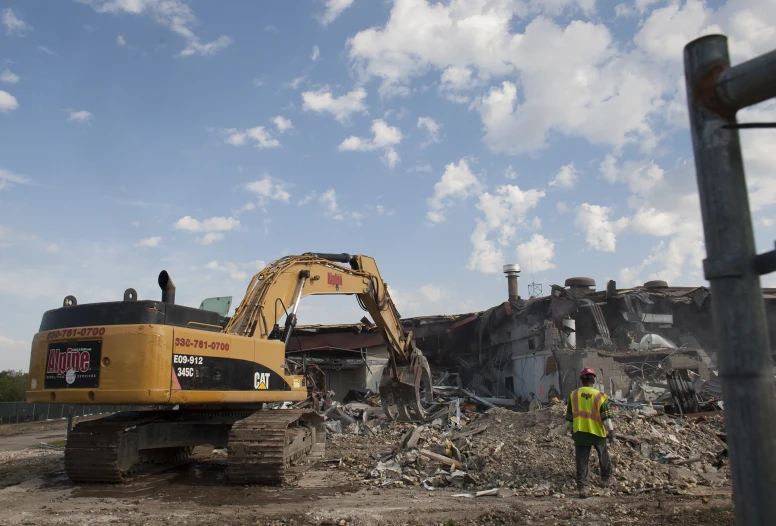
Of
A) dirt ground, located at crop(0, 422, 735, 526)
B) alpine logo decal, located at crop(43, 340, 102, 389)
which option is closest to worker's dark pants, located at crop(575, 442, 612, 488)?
dirt ground, located at crop(0, 422, 735, 526)

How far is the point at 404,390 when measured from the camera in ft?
44.9

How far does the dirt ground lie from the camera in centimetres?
641

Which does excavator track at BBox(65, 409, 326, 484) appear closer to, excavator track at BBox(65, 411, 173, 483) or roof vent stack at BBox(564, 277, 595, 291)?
excavator track at BBox(65, 411, 173, 483)

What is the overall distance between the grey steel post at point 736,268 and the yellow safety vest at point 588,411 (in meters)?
6.51

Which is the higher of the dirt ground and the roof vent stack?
the roof vent stack

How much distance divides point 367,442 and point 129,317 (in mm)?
7313

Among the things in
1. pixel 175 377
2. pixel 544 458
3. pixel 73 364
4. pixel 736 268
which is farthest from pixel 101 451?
pixel 736 268

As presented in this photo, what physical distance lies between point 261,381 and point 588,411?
4565 millimetres

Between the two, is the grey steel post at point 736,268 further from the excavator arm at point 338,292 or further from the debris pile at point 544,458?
the excavator arm at point 338,292

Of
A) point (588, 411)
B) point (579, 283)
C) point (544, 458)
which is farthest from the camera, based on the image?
point (579, 283)

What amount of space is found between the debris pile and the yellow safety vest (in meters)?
0.76

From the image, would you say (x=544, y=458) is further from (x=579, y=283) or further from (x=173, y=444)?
(x=579, y=283)

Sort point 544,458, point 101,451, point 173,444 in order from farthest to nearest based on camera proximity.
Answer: point 173,444 → point 544,458 → point 101,451


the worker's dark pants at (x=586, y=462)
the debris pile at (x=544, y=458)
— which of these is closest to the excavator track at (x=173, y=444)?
the debris pile at (x=544, y=458)
